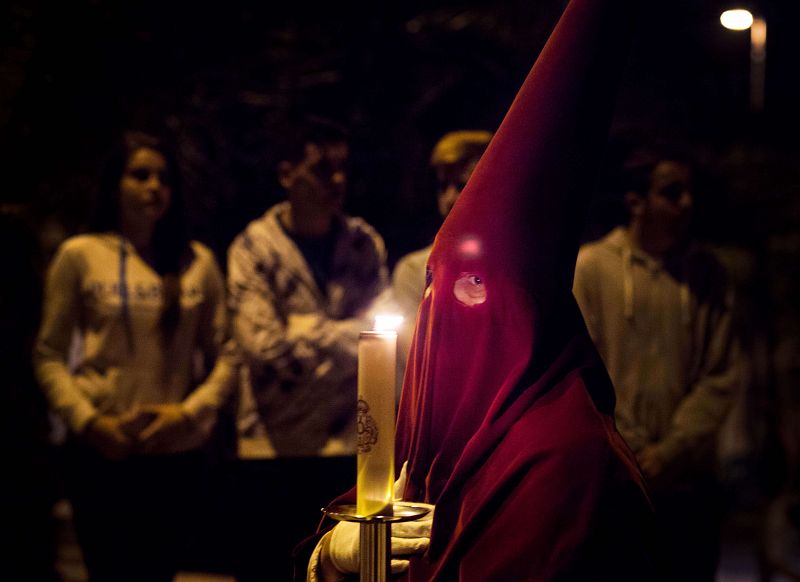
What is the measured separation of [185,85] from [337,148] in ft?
6.05

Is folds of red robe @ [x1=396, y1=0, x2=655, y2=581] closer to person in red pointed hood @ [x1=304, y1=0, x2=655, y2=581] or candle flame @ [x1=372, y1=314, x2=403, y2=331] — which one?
person in red pointed hood @ [x1=304, y1=0, x2=655, y2=581]

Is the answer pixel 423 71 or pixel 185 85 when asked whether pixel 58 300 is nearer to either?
pixel 185 85

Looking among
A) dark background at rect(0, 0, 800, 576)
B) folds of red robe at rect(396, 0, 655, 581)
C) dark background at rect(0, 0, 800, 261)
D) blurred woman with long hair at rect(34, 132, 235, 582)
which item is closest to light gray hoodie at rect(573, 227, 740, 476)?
dark background at rect(0, 0, 800, 576)

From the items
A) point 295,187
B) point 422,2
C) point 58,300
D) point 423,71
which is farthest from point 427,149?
point 58,300

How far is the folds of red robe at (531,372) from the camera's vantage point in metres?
1.55

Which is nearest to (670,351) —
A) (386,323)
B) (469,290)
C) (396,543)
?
(469,290)

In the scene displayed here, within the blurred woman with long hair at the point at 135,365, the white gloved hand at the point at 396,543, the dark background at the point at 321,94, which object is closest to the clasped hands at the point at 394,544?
the white gloved hand at the point at 396,543

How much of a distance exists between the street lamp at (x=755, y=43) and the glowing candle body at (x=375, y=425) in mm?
3378

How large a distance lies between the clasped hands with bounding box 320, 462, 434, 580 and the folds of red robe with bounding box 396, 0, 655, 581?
3 cm

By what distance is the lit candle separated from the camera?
4.50 feet

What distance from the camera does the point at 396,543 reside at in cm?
163

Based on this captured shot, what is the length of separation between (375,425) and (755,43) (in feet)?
13.4

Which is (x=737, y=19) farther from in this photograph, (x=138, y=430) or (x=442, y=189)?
(x=138, y=430)

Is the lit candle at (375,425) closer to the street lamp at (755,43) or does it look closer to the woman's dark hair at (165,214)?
the woman's dark hair at (165,214)
